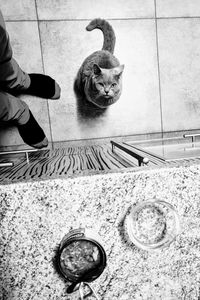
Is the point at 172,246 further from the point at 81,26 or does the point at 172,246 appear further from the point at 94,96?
the point at 81,26

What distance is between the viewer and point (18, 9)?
6.66 ft

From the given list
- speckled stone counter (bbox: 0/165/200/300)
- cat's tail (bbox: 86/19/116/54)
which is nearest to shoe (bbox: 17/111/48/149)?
cat's tail (bbox: 86/19/116/54)

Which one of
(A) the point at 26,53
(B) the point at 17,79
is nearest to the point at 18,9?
(A) the point at 26,53

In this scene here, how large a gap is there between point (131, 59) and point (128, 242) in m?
1.89

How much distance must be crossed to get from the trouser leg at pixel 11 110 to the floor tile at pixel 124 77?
1.81 ft

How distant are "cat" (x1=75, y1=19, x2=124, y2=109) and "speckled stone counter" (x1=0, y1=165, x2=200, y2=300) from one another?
117 cm

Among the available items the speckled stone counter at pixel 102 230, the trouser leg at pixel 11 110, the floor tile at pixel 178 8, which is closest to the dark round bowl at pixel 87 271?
the speckled stone counter at pixel 102 230

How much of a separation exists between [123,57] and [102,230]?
188 centimetres

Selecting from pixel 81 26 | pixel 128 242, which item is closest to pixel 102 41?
pixel 81 26

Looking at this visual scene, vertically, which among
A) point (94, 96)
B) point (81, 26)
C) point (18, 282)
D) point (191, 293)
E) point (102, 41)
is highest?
point (81, 26)

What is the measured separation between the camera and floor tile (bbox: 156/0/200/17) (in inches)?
85.7

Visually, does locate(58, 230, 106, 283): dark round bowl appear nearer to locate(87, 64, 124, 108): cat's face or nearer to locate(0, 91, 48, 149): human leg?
locate(0, 91, 48, 149): human leg

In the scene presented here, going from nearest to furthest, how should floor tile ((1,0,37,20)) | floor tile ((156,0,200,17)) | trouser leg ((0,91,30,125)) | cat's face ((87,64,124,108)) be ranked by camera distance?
trouser leg ((0,91,30,125))
cat's face ((87,64,124,108))
floor tile ((1,0,37,20))
floor tile ((156,0,200,17))

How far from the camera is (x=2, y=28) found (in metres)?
0.92
